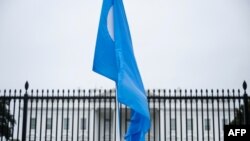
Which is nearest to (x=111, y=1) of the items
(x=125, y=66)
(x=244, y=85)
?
(x=125, y=66)

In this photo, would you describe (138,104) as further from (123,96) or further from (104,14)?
(104,14)

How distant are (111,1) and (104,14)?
0.26 metres

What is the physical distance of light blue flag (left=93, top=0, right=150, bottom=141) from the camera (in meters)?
5.85

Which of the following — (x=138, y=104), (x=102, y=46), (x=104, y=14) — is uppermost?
(x=104, y=14)

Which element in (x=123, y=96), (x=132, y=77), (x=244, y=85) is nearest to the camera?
(x=123, y=96)

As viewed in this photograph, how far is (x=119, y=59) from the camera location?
5859 mm

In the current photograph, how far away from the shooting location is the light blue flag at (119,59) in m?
5.85

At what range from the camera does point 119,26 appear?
20.3 feet

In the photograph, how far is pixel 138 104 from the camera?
5.86 m

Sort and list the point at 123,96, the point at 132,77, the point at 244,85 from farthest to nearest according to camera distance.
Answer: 1. the point at 244,85
2. the point at 132,77
3. the point at 123,96

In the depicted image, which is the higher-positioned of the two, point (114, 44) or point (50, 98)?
point (114, 44)

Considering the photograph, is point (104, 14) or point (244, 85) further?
point (244, 85)

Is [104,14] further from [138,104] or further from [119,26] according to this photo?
[138,104]

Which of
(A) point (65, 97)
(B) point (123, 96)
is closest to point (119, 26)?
(B) point (123, 96)
